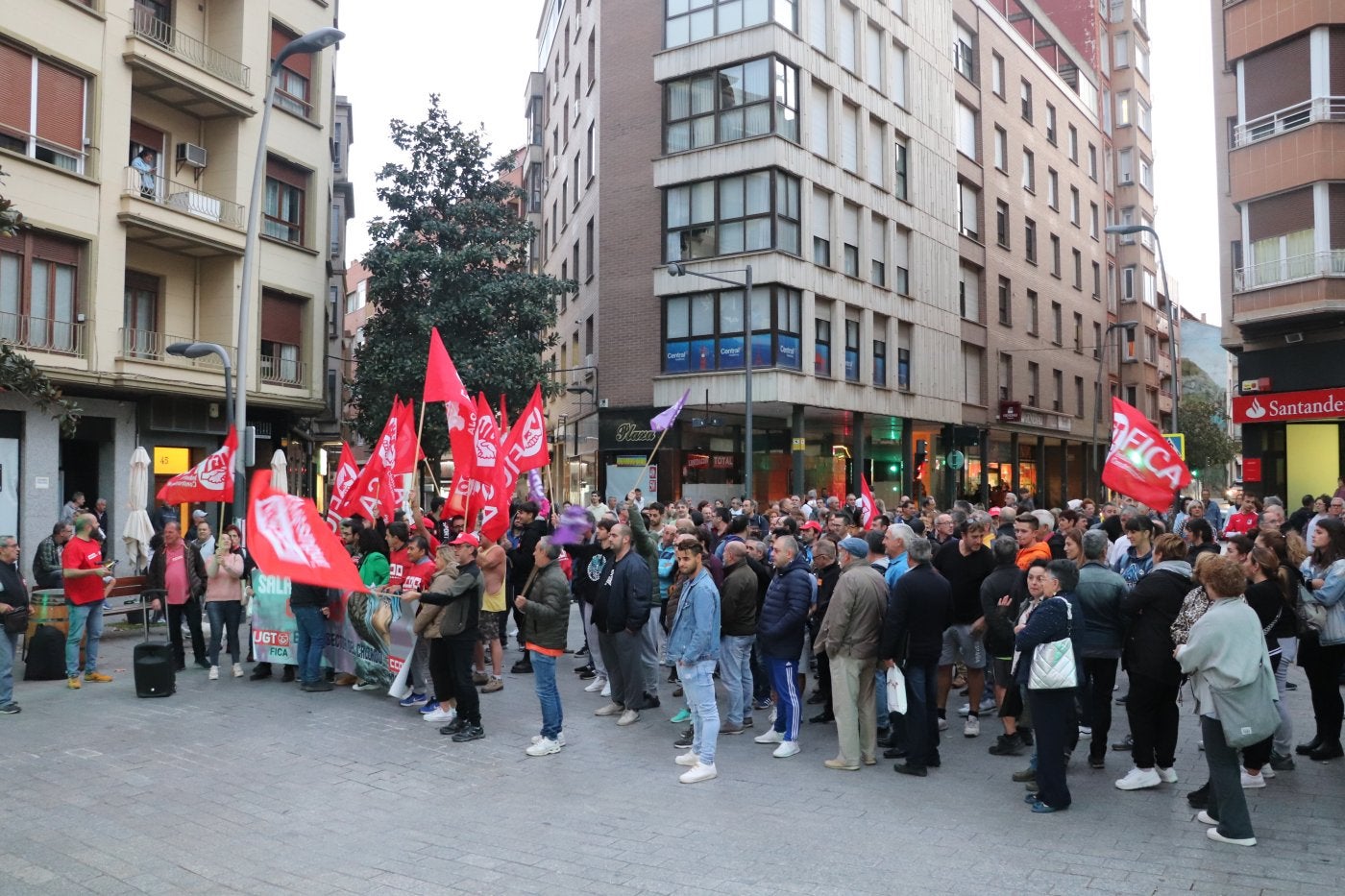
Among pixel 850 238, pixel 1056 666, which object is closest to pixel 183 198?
pixel 850 238

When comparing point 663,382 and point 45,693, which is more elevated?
point 663,382

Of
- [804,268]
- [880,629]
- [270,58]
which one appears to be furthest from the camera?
[804,268]

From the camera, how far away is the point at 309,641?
10.9 m

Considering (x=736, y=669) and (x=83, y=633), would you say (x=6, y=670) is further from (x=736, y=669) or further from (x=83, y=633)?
(x=736, y=669)

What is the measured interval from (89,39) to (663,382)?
16610 mm

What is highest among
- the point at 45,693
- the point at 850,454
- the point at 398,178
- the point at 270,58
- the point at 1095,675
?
the point at 270,58

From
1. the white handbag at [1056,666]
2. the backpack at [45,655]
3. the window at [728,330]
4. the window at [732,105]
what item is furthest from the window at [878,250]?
the white handbag at [1056,666]

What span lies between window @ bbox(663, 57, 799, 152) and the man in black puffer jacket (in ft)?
75.7

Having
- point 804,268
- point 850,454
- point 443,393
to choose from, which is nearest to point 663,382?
point 804,268

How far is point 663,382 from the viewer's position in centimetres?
3056

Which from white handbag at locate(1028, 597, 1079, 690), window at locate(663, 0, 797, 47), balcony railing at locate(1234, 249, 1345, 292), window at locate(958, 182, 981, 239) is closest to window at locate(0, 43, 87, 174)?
window at locate(663, 0, 797, 47)

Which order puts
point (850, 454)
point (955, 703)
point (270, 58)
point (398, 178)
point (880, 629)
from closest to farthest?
point (880, 629)
point (955, 703)
point (270, 58)
point (398, 178)
point (850, 454)

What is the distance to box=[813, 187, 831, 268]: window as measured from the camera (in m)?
31.0

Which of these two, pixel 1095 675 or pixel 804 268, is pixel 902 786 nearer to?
pixel 1095 675
